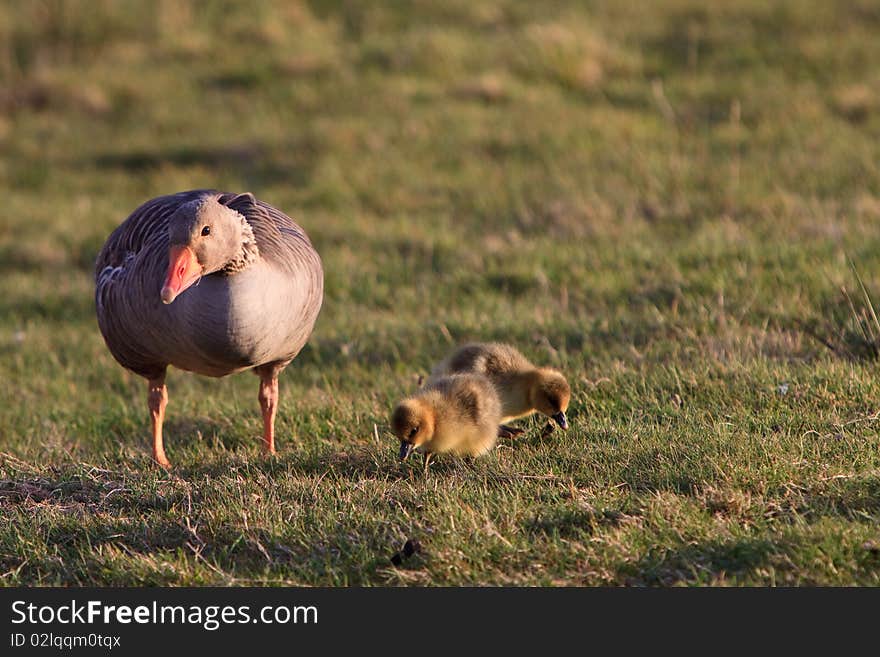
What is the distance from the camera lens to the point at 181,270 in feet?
17.3

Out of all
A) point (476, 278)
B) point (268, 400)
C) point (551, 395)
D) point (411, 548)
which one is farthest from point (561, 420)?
point (476, 278)

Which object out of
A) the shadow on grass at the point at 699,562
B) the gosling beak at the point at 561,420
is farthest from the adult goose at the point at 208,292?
the shadow on grass at the point at 699,562

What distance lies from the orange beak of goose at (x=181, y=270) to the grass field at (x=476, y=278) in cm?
90

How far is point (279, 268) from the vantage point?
5723 millimetres

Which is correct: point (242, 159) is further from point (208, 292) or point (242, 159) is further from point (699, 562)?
point (699, 562)

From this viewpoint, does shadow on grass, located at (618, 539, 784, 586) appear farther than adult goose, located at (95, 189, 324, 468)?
No

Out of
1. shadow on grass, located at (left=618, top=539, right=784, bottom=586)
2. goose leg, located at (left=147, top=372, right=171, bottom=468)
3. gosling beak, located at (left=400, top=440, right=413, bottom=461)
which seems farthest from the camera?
goose leg, located at (left=147, top=372, right=171, bottom=468)

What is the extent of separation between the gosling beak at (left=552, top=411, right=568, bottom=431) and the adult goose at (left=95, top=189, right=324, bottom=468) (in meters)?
1.34

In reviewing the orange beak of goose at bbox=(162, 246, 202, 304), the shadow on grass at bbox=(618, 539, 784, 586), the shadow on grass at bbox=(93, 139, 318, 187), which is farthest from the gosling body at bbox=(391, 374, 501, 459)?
the shadow on grass at bbox=(93, 139, 318, 187)

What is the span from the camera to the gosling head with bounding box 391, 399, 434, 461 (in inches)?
208

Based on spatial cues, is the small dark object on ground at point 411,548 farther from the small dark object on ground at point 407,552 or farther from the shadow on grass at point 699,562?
the shadow on grass at point 699,562

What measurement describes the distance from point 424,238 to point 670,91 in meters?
4.79

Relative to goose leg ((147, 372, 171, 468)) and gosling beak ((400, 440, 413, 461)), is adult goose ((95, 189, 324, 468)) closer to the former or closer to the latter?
goose leg ((147, 372, 171, 468))

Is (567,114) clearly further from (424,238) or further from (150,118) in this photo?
(150,118)
